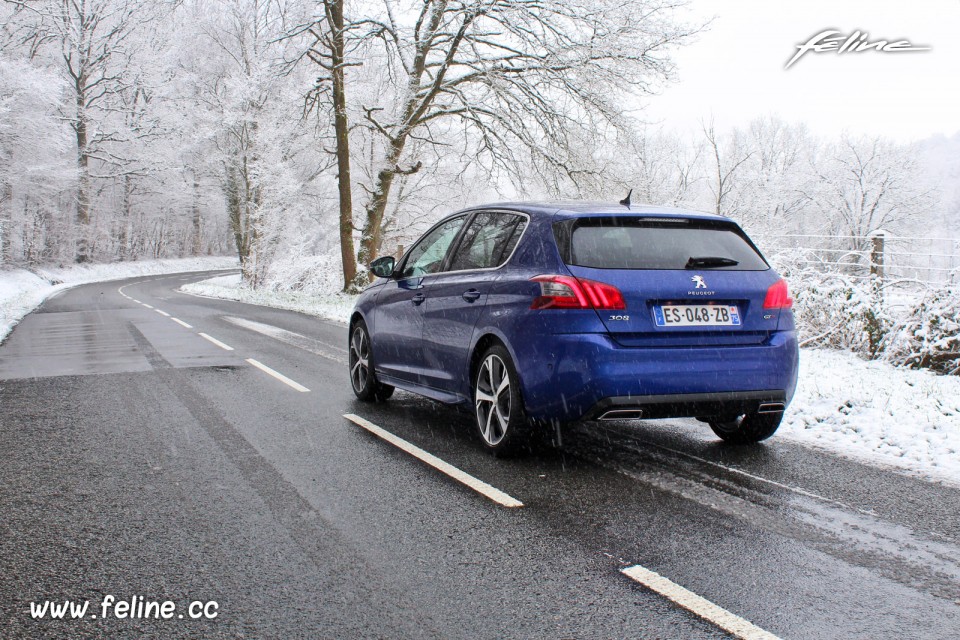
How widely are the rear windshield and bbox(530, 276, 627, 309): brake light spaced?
154mm

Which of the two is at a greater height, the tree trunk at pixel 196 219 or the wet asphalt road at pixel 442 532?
the tree trunk at pixel 196 219

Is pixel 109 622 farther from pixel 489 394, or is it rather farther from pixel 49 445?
pixel 49 445

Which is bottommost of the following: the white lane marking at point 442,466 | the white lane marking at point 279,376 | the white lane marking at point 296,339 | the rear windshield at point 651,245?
the white lane marking at point 442,466

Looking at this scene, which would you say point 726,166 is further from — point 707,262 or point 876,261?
point 707,262

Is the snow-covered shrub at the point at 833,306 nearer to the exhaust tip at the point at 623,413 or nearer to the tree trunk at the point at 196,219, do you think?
the exhaust tip at the point at 623,413

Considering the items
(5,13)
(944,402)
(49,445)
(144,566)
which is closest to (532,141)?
(944,402)

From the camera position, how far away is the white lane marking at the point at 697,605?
2662 millimetres

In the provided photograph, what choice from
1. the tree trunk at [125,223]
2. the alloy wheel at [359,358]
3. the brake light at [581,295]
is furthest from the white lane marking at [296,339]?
the tree trunk at [125,223]

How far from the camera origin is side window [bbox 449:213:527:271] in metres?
5.29

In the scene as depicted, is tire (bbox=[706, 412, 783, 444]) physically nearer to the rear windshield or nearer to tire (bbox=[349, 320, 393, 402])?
the rear windshield

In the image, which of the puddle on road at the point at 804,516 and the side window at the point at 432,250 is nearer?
the puddle on road at the point at 804,516

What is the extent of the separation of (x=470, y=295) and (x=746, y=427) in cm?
225

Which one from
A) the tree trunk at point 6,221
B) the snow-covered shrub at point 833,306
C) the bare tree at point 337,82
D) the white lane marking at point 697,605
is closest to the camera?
the white lane marking at point 697,605

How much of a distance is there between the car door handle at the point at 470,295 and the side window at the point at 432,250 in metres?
0.77
